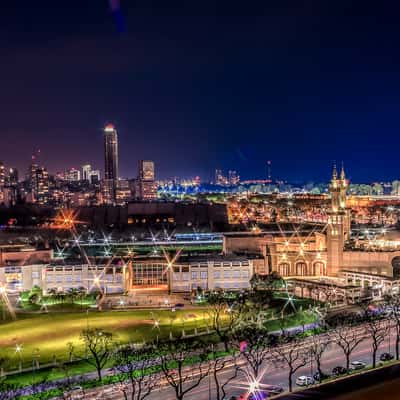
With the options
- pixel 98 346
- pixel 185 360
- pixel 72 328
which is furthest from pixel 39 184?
pixel 185 360

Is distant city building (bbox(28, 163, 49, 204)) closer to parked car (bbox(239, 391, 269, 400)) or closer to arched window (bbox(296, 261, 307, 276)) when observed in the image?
arched window (bbox(296, 261, 307, 276))

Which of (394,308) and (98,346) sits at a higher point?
(394,308)

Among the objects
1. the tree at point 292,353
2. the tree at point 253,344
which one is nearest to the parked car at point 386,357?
the tree at point 292,353

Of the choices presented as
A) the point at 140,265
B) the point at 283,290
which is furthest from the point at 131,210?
the point at 283,290

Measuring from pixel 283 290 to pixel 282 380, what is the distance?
567cm

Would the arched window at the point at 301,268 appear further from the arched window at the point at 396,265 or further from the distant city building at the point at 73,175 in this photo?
the distant city building at the point at 73,175

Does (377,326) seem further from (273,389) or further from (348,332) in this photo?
(273,389)

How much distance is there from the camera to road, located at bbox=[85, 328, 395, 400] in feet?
20.9

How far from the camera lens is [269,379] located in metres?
6.78

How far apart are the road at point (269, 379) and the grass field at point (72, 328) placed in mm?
1893

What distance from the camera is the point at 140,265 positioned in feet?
43.6

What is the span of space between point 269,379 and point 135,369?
186 cm

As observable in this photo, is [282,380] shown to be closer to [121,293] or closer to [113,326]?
[113,326]

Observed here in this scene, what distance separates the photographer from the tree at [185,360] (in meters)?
6.76
